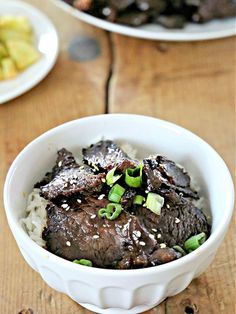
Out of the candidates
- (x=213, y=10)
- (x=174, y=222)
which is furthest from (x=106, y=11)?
(x=174, y=222)

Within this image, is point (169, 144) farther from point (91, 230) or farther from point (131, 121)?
point (91, 230)

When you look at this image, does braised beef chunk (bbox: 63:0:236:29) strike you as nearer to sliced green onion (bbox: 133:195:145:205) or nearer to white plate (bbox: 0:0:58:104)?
white plate (bbox: 0:0:58:104)

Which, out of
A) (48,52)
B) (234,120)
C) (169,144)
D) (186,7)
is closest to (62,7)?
(48,52)

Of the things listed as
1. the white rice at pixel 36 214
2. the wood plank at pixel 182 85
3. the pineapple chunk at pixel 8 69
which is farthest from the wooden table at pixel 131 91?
the white rice at pixel 36 214

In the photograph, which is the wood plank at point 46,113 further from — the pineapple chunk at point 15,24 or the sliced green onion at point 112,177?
the sliced green onion at point 112,177

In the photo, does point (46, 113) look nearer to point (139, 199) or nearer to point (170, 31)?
point (170, 31)

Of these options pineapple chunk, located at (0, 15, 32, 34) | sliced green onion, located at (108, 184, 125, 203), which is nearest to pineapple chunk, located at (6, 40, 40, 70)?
pineapple chunk, located at (0, 15, 32, 34)

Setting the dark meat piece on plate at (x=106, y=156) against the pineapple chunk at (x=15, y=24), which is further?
the pineapple chunk at (x=15, y=24)
